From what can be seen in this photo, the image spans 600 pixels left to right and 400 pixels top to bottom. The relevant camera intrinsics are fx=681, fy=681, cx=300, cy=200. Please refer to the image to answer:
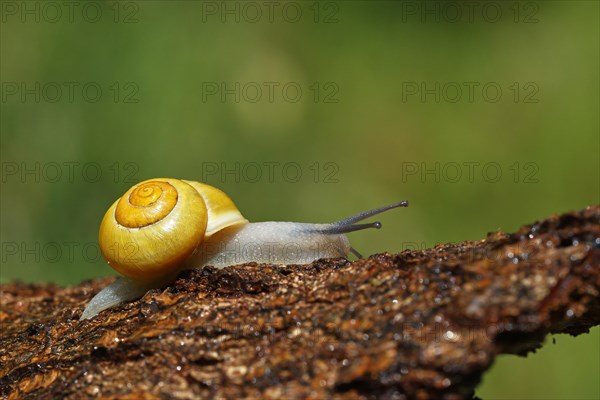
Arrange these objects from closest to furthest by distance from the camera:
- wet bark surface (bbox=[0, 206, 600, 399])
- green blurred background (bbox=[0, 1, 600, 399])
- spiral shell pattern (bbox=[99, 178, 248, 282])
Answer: wet bark surface (bbox=[0, 206, 600, 399]) < spiral shell pattern (bbox=[99, 178, 248, 282]) < green blurred background (bbox=[0, 1, 600, 399])

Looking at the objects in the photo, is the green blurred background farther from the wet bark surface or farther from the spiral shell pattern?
the wet bark surface

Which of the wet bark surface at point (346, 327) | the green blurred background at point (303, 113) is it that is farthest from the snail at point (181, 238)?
the green blurred background at point (303, 113)

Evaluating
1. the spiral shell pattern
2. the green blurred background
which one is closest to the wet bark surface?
the spiral shell pattern

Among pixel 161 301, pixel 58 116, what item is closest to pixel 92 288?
pixel 161 301

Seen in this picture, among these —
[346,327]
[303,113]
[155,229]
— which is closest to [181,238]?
[155,229]

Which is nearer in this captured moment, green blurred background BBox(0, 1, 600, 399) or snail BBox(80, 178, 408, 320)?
snail BBox(80, 178, 408, 320)

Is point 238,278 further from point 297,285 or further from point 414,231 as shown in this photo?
point 414,231
